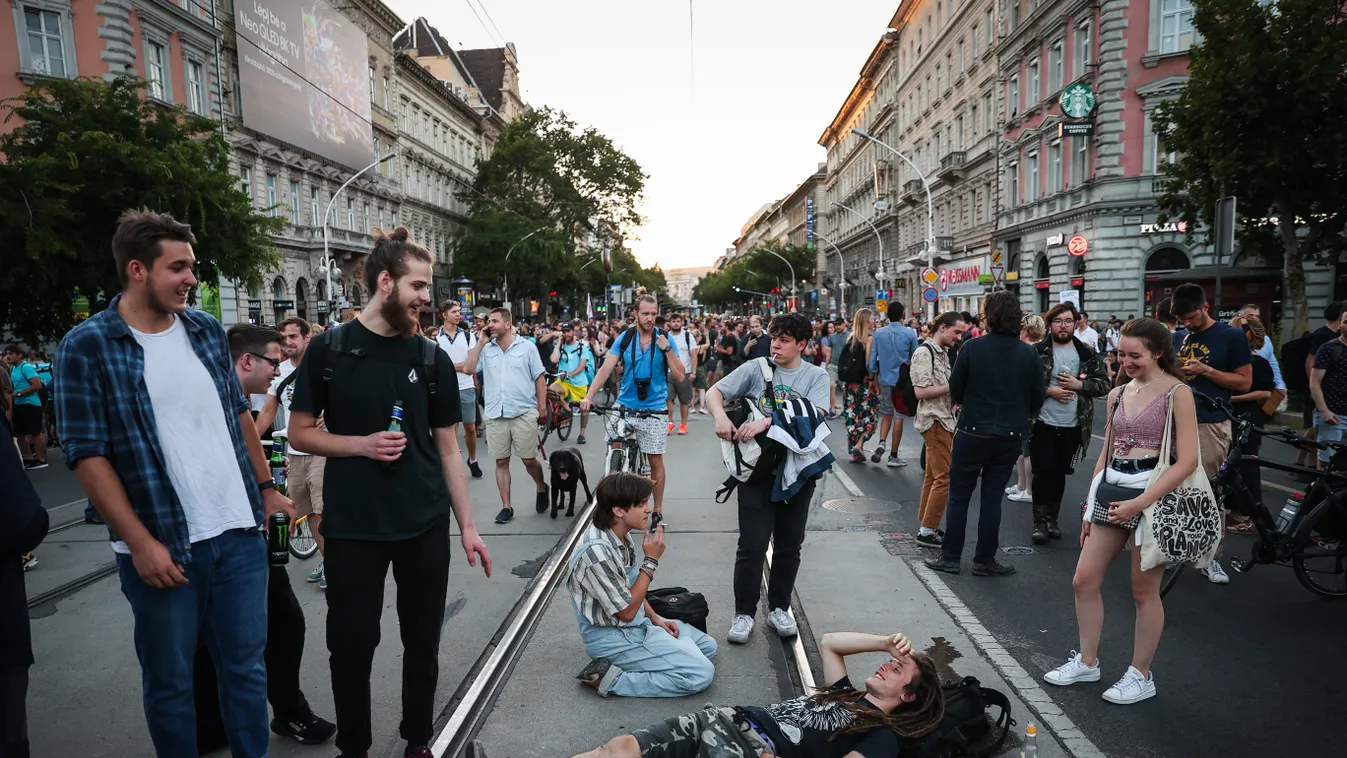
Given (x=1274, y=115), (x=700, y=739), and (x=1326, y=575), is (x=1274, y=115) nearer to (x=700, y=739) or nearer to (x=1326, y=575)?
(x=1326, y=575)

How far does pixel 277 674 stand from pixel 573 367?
12678 mm

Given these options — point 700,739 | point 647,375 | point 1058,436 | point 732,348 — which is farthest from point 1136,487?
point 732,348

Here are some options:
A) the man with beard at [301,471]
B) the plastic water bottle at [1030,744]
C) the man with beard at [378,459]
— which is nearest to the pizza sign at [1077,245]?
the man with beard at [301,471]

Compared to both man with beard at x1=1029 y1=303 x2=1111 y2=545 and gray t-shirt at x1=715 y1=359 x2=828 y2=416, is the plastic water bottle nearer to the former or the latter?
gray t-shirt at x1=715 y1=359 x2=828 y2=416

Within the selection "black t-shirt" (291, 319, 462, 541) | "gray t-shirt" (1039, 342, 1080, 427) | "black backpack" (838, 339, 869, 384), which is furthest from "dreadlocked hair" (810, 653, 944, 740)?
"black backpack" (838, 339, 869, 384)

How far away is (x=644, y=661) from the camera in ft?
13.6

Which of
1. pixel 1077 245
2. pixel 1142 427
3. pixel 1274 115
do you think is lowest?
pixel 1142 427

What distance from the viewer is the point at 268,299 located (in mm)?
35562

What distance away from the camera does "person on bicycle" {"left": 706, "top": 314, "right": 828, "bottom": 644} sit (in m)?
4.77

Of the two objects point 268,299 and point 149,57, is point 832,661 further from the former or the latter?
point 268,299

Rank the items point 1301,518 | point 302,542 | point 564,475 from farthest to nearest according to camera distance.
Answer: point 564,475
point 302,542
point 1301,518

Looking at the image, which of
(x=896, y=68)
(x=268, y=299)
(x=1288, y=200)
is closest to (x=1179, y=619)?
(x=1288, y=200)

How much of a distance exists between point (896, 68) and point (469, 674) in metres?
64.9

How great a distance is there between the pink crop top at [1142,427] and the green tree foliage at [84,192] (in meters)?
12.7
